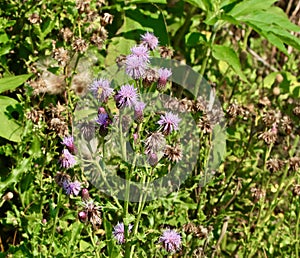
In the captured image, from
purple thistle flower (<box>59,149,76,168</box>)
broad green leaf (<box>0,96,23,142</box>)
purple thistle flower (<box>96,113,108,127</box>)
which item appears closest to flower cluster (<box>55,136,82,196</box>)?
purple thistle flower (<box>59,149,76,168</box>)

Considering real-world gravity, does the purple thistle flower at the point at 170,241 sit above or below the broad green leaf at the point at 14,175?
above

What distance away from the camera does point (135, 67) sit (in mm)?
1752

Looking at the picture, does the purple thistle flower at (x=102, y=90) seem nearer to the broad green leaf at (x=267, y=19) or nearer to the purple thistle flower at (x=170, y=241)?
the purple thistle flower at (x=170, y=241)

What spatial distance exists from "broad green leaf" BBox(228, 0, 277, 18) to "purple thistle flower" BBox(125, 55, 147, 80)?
915 mm

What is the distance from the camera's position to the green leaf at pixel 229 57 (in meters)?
2.56

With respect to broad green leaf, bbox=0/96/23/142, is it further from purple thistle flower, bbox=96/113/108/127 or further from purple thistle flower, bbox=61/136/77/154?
purple thistle flower, bbox=96/113/108/127

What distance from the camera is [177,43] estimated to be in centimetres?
331

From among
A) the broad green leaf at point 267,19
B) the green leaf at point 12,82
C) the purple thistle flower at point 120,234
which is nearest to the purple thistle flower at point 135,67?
the purple thistle flower at point 120,234

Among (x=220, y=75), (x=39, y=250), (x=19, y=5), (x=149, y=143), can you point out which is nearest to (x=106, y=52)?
(x=19, y=5)

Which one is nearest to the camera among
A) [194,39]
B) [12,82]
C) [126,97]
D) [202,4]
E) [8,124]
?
[126,97]

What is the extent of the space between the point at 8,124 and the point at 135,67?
2.68 feet

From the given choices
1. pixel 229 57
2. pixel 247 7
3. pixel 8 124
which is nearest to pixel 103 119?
pixel 8 124

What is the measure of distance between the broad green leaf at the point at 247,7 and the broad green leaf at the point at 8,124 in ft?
2.97

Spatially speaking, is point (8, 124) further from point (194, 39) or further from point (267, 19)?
point (267, 19)
